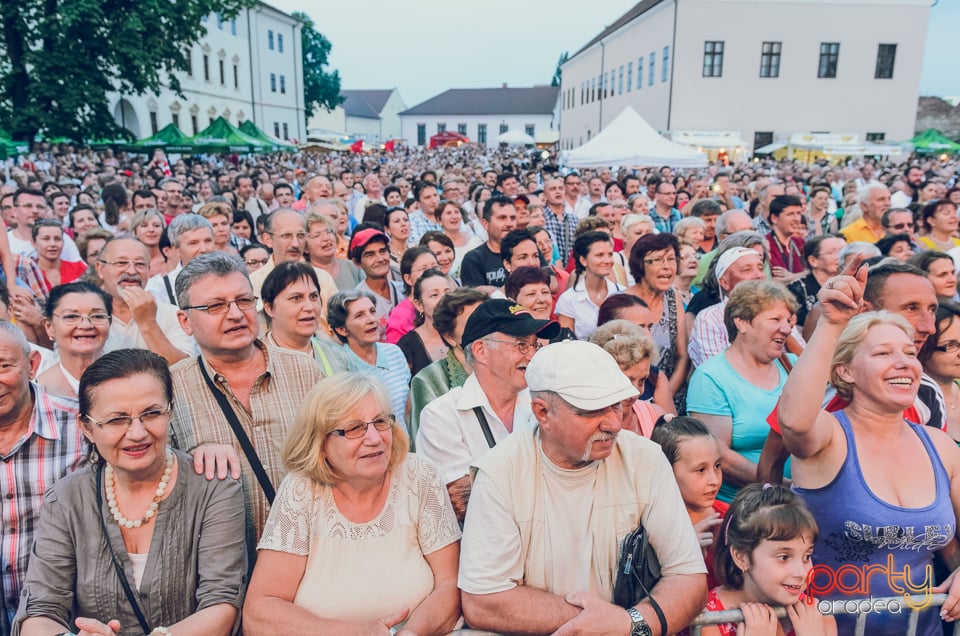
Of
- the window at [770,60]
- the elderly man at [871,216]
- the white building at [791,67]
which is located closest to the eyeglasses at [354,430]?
the elderly man at [871,216]

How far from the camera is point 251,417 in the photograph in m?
2.75

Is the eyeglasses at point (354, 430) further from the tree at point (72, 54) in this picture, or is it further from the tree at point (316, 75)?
the tree at point (316, 75)

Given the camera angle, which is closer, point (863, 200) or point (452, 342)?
point (452, 342)

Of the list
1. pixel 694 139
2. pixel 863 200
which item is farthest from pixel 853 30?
pixel 863 200

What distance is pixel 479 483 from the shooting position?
223 centimetres

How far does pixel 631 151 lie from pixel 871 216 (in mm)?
10552

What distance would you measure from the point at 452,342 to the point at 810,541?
211cm

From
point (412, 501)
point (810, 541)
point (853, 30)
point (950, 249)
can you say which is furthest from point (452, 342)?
point (853, 30)

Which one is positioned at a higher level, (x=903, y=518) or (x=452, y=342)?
(x=452, y=342)

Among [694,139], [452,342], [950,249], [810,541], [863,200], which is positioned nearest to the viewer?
[810,541]

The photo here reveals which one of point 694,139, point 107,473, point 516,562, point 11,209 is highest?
point 694,139

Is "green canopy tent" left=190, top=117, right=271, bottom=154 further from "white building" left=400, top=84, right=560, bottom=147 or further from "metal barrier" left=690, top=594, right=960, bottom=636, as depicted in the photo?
"white building" left=400, top=84, right=560, bottom=147

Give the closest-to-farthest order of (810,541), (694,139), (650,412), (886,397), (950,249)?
(810,541), (886,397), (650,412), (950,249), (694,139)

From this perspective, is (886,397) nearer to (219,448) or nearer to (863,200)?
(219,448)
